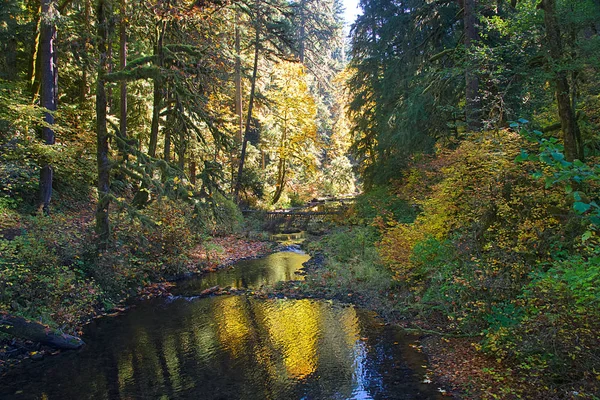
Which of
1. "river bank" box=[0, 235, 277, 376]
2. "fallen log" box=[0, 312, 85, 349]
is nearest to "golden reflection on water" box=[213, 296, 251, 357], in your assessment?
"river bank" box=[0, 235, 277, 376]

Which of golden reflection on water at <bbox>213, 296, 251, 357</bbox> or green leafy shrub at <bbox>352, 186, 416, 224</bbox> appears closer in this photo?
golden reflection on water at <bbox>213, 296, 251, 357</bbox>

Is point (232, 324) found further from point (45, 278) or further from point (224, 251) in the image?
point (224, 251)

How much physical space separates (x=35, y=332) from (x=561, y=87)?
10.7 metres

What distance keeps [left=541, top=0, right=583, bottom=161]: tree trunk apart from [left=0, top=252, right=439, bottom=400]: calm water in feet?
15.6

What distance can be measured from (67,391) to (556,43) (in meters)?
10.5

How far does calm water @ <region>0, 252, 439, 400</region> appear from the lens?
246 inches

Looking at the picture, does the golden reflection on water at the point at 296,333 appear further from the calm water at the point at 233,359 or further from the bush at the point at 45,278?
the bush at the point at 45,278

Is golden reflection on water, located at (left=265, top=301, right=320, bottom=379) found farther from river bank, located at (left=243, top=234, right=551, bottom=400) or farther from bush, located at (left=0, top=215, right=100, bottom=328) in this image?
bush, located at (left=0, top=215, right=100, bottom=328)

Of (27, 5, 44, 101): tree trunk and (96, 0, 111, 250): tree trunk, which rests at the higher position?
(27, 5, 44, 101): tree trunk

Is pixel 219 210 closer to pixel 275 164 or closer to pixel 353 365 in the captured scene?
pixel 353 365

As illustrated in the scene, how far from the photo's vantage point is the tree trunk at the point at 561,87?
7523 millimetres

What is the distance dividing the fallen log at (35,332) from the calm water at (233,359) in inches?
10.4

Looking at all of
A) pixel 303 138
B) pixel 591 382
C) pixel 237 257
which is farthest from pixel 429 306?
pixel 303 138

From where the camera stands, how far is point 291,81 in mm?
30344
